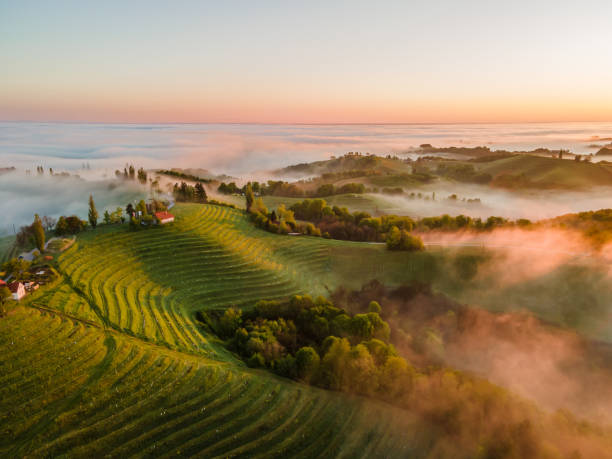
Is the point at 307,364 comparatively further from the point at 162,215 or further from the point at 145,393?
the point at 162,215

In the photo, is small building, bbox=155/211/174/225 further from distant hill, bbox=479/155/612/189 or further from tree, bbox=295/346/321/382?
distant hill, bbox=479/155/612/189

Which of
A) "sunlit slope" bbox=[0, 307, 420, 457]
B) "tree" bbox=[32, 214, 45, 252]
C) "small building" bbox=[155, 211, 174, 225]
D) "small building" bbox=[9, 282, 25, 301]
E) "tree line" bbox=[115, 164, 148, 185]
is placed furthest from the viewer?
"tree line" bbox=[115, 164, 148, 185]

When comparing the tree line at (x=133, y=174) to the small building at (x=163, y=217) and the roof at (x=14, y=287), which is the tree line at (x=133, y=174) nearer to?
the small building at (x=163, y=217)

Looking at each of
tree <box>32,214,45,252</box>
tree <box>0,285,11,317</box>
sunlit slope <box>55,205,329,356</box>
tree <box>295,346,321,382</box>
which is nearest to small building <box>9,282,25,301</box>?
tree <box>0,285,11,317</box>

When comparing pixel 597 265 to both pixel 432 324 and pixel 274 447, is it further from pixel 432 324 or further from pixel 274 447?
pixel 274 447

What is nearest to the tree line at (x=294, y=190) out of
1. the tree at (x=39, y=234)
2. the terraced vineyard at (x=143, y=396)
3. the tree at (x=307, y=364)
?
the tree at (x=39, y=234)

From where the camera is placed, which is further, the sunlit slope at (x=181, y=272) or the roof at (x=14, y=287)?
the sunlit slope at (x=181, y=272)
